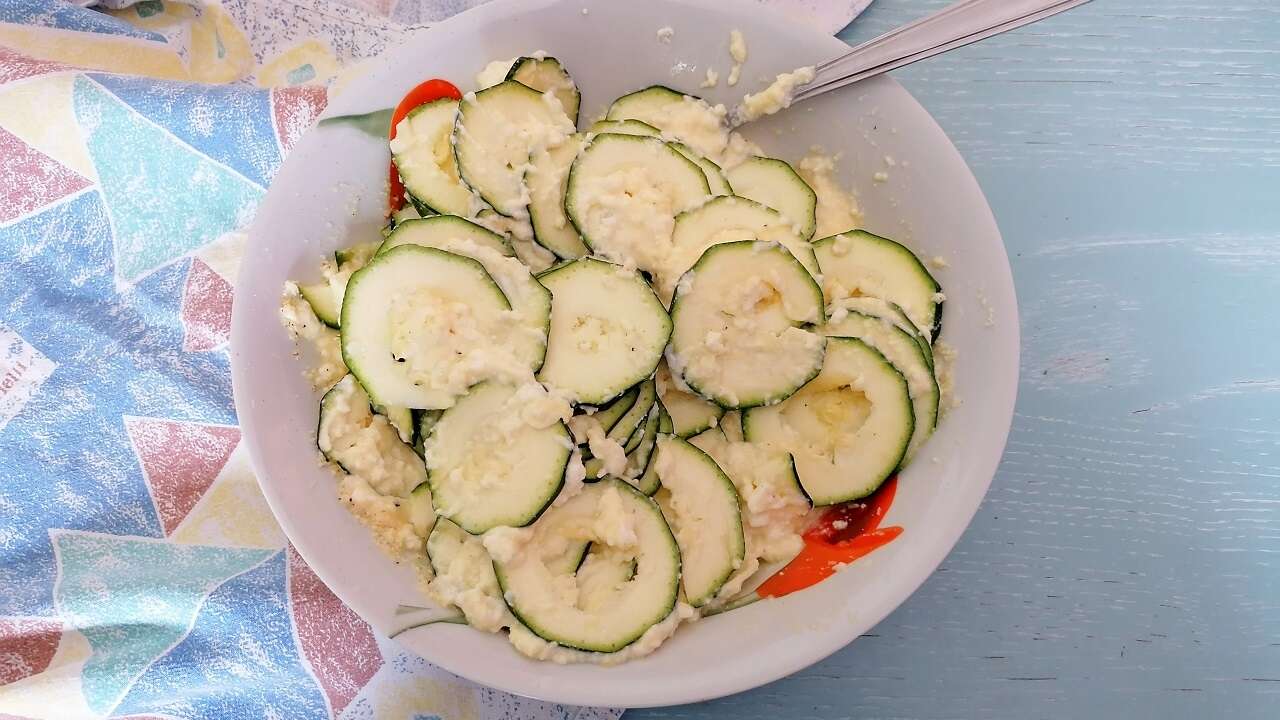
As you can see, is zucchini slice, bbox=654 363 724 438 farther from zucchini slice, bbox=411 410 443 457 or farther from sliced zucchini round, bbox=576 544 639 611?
zucchini slice, bbox=411 410 443 457

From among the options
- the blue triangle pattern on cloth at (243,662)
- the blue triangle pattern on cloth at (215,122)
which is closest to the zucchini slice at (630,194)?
the blue triangle pattern on cloth at (215,122)

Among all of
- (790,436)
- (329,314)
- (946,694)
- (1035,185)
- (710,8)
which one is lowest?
(946,694)

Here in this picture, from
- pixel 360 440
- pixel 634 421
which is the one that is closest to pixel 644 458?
pixel 634 421

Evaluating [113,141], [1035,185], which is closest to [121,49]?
[113,141]

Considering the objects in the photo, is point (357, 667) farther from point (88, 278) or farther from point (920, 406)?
point (920, 406)

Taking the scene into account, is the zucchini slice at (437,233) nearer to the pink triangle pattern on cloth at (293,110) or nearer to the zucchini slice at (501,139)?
the zucchini slice at (501,139)

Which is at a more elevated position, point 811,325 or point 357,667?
point 811,325

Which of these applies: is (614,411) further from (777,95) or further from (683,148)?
(777,95)
